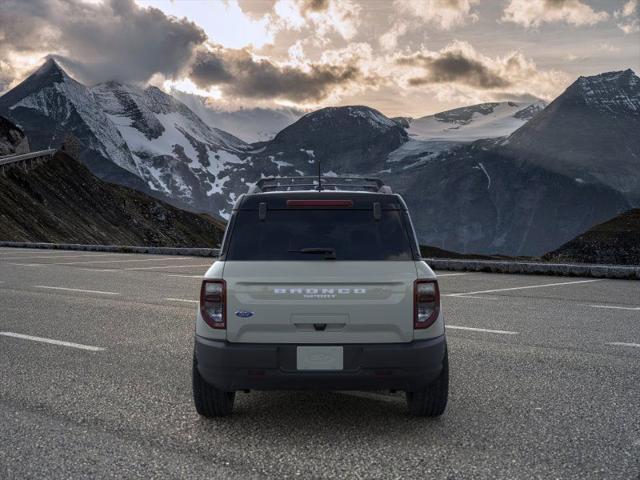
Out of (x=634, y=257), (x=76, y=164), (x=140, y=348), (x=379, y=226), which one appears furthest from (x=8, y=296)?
(x=76, y=164)

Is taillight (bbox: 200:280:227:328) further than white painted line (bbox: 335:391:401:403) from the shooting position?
No

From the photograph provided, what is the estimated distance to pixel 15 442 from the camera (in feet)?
15.2

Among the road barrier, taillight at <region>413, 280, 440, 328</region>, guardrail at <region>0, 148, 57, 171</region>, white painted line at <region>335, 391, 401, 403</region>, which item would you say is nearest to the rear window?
taillight at <region>413, 280, 440, 328</region>

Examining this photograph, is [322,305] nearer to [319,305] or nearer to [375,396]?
[319,305]

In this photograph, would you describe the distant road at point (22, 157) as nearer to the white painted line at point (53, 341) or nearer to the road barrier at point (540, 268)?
the road barrier at point (540, 268)

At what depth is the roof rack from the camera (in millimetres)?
5637

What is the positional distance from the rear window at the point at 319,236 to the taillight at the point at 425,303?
0.25m

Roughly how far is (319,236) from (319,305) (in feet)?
1.83

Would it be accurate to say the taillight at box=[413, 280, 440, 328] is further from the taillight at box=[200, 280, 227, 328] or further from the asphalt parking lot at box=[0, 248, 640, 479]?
the taillight at box=[200, 280, 227, 328]

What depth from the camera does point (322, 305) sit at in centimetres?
474

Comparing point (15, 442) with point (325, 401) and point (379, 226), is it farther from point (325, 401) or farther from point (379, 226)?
point (379, 226)

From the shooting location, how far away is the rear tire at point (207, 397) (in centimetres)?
512

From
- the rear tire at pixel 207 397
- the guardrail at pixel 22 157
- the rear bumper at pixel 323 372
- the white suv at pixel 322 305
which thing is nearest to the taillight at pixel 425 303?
the white suv at pixel 322 305

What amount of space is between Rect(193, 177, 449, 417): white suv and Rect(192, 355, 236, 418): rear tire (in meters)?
0.10
